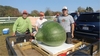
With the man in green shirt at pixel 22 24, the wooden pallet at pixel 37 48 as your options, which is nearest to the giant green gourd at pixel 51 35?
the wooden pallet at pixel 37 48

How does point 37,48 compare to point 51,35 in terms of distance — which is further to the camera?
point 37,48

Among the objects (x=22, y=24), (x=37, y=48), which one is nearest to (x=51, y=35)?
(x=37, y=48)

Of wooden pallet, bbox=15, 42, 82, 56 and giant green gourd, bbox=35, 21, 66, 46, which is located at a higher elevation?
giant green gourd, bbox=35, 21, 66, 46

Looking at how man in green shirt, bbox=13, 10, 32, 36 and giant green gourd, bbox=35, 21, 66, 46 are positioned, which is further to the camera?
man in green shirt, bbox=13, 10, 32, 36

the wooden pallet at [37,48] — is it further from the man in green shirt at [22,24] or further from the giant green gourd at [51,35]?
the man in green shirt at [22,24]

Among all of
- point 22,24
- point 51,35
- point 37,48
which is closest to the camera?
point 51,35

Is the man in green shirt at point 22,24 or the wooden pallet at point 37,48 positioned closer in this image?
the wooden pallet at point 37,48

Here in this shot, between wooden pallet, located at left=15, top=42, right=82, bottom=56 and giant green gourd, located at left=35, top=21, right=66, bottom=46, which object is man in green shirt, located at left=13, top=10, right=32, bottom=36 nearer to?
wooden pallet, located at left=15, top=42, right=82, bottom=56

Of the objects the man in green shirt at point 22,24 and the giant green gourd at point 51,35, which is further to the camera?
the man in green shirt at point 22,24

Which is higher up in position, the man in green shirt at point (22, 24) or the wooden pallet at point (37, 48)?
the man in green shirt at point (22, 24)

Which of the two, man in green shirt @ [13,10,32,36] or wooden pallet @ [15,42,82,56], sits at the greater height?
man in green shirt @ [13,10,32,36]

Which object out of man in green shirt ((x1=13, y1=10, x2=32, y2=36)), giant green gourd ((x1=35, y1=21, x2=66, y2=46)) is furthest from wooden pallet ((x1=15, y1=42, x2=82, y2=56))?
man in green shirt ((x1=13, y1=10, x2=32, y2=36))

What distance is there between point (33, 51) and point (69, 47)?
109 centimetres

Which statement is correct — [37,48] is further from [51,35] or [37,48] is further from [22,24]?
[22,24]
